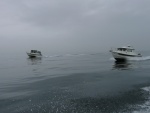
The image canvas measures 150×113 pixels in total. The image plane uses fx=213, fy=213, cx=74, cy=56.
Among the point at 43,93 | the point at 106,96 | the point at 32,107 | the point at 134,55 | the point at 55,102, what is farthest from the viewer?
the point at 134,55

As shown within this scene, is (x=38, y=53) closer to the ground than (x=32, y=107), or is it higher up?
higher up

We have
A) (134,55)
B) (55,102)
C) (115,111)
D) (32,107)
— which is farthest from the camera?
(134,55)

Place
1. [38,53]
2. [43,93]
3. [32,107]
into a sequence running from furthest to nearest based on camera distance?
[38,53]
[43,93]
[32,107]

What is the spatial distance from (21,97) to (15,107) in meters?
2.90

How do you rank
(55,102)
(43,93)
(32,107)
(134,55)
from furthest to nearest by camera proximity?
(134,55) → (43,93) → (55,102) → (32,107)

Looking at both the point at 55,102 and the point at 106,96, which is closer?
the point at 55,102

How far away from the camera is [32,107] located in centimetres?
1470

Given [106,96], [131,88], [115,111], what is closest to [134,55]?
[131,88]

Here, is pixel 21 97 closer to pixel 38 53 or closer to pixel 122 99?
pixel 122 99

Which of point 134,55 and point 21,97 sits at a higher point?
point 134,55

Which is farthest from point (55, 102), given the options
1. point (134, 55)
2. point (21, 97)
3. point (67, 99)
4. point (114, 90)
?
point (134, 55)

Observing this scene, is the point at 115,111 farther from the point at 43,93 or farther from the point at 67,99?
the point at 43,93

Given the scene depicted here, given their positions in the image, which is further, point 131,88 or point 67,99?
point 131,88

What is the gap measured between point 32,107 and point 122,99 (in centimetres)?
664
